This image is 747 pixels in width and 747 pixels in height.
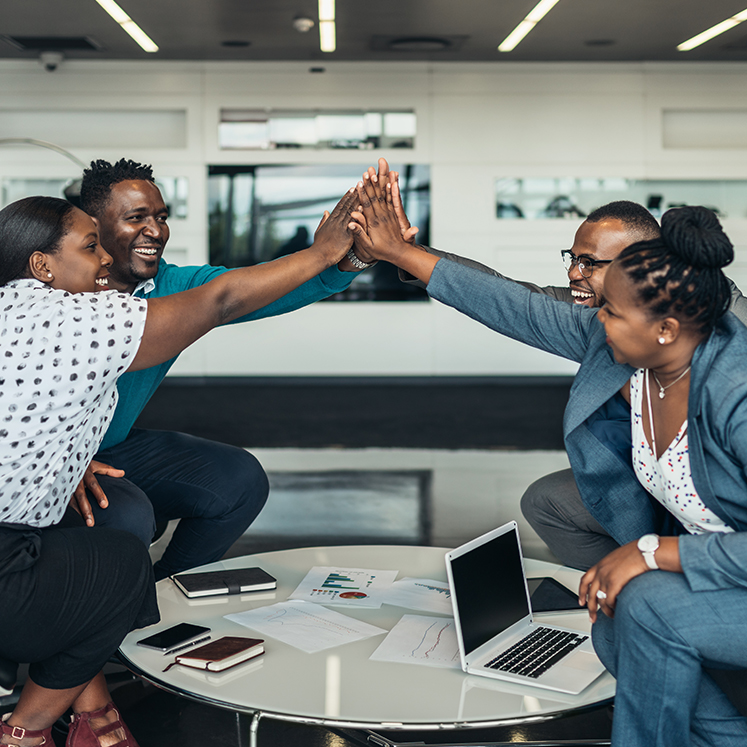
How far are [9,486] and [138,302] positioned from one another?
1.30 feet

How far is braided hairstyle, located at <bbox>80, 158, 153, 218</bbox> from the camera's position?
7.69 ft

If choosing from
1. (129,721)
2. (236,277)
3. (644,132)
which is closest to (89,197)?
(236,277)

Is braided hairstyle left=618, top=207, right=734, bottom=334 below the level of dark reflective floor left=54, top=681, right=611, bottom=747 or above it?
above

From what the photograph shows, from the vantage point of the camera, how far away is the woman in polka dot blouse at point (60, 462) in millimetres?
1396

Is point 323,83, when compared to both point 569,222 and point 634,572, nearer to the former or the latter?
point 569,222

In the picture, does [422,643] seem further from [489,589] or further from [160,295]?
[160,295]

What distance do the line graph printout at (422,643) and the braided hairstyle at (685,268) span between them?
0.69 metres

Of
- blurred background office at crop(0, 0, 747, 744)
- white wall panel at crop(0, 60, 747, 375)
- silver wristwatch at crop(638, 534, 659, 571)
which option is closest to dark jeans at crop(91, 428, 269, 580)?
silver wristwatch at crop(638, 534, 659, 571)

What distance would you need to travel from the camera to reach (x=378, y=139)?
777cm

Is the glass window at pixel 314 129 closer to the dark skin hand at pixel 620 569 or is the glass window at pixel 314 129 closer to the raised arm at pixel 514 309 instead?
the raised arm at pixel 514 309

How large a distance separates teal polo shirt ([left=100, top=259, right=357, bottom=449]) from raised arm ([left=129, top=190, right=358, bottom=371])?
26 cm

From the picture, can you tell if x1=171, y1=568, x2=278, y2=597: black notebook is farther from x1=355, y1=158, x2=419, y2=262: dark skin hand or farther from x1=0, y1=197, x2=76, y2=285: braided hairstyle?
x1=355, y1=158, x2=419, y2=262: dark skin hand

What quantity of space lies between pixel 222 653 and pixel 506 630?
0.52 m

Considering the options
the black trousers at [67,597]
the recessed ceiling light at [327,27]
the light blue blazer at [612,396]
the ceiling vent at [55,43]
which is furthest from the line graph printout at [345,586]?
the ceiling vent at [55,43]
